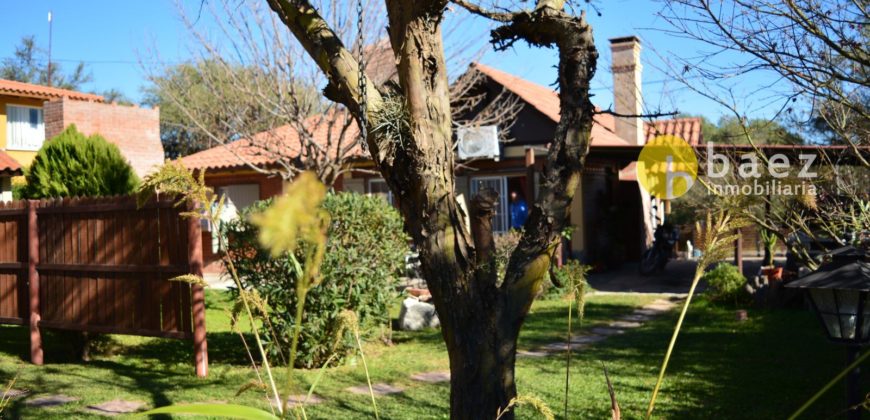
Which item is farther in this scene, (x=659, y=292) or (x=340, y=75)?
(x=659, y=292)

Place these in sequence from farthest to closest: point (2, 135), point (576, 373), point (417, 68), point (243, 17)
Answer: point (2, 135) → point (243, 17) → point (576, 373) → point (417, 68)

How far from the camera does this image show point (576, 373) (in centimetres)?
793

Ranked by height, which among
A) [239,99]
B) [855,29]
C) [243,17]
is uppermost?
[243,17]

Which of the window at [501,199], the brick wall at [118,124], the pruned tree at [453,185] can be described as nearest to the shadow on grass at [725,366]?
the pruned tree at [453,185]

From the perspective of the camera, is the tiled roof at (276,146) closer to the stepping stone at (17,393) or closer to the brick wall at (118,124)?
the brick wall at (118,124)

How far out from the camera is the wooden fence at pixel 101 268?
7613mm

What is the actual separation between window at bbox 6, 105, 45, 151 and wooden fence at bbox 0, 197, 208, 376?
20.0 m

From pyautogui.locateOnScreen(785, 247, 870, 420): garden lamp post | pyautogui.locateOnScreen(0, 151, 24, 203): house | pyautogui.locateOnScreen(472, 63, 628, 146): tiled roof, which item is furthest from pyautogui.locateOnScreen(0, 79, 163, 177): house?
pyautogui.locateOnScreen(785, 247, 870, 420): garden lamp post

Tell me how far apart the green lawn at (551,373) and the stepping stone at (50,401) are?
0.12 m

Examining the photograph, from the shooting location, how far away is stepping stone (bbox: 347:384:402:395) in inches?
277

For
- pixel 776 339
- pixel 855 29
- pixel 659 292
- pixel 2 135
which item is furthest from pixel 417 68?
pixel 2 135

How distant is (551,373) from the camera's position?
7.83 m

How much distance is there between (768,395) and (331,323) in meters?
4.35

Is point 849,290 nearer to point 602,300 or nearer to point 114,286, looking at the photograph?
point 114,286
